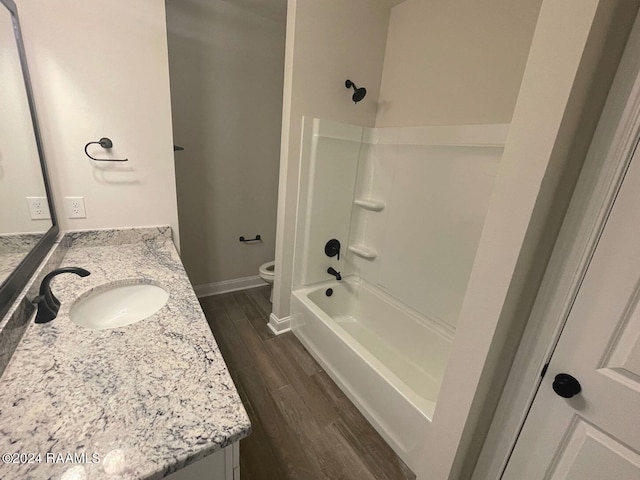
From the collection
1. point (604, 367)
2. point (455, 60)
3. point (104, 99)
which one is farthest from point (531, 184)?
point (104, 99)

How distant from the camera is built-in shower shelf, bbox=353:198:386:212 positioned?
211 cm

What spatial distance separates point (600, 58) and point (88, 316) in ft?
5.92

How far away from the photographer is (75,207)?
138cm

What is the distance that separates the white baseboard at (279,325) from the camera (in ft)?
7.23

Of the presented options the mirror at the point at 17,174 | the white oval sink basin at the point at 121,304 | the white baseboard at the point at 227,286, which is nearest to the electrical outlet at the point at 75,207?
the mirror at the point at 17,174

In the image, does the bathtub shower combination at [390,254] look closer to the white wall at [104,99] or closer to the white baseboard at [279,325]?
the white baseboard at [279,325]

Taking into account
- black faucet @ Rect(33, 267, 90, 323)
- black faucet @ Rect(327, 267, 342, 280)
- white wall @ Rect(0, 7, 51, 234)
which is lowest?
black faucet @ Rect(327, 267, 342, 280)

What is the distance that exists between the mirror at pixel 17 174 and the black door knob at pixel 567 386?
5.32 feet

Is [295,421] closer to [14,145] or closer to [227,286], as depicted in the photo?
[227,286]

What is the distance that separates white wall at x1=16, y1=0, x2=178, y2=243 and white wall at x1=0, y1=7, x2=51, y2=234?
0.44 feet

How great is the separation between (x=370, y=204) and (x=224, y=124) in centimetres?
146

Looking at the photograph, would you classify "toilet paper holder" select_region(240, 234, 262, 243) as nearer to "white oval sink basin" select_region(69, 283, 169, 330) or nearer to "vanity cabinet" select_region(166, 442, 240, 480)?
"white oval sink basin" select_region(69, 283, 169, 330)

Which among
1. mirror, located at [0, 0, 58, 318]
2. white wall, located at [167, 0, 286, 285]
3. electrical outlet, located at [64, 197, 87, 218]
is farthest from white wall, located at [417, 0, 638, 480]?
white wall, located at [167, 0, 286, 285]

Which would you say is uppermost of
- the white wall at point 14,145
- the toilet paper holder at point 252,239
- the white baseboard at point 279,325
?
the white wall at point 14,145
